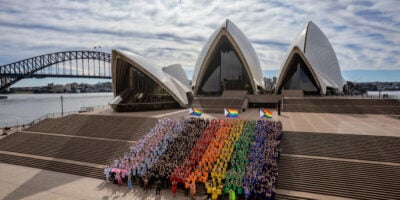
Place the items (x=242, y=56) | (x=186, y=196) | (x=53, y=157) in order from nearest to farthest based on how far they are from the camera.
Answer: (x=186, y=196) → (x=53, y=157) → (x=242, y=56)

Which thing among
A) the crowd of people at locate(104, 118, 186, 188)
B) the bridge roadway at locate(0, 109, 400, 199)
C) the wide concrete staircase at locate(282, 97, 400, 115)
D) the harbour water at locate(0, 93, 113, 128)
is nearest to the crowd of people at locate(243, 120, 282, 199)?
the bridge roadway at locate(0, 109, 400, 199)

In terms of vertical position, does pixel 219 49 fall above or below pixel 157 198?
above

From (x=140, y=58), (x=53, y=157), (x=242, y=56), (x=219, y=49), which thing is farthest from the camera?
(x=219, y=49)

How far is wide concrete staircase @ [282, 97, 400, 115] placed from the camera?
72.4ft

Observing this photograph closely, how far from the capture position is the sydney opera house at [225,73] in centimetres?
Result: 2533

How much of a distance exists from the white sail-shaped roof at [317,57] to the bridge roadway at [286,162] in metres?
14.1

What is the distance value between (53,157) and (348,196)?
15236 mm

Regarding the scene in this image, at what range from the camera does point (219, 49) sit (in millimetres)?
32219

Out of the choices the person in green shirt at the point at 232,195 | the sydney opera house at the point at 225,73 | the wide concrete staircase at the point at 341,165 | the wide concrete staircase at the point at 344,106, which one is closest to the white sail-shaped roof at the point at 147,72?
the sydney opera house at the point at 225,73

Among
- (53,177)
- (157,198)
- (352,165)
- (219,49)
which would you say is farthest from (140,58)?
(352,165)

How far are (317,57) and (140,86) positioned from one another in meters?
22.4

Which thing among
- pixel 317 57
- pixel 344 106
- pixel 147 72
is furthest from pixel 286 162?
pixel 317 57

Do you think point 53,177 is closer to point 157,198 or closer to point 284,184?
point 157,198

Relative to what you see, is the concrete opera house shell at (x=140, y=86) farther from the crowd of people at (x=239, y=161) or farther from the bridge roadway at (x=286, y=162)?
the crowd of people at (x=239, y=161)
